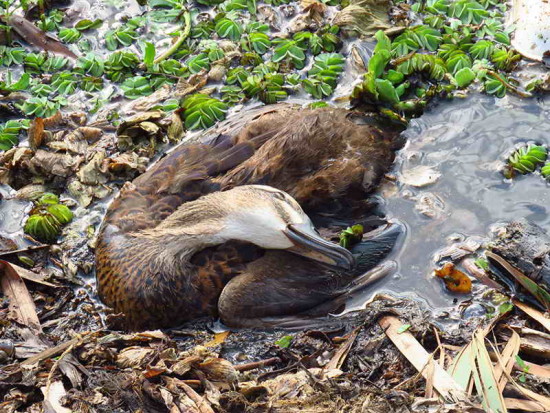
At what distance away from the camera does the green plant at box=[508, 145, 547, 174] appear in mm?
5402

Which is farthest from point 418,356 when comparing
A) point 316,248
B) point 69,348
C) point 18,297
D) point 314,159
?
point 18,297

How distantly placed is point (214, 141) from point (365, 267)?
4.10 feet

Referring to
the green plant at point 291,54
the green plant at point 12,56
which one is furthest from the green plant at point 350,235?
the green plant at point 12,56

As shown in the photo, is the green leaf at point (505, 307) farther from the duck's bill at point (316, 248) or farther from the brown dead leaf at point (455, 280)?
the duck's bill at point (316, 248)

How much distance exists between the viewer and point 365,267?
5.08 metres

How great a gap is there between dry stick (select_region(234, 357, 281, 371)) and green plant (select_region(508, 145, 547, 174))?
214cm

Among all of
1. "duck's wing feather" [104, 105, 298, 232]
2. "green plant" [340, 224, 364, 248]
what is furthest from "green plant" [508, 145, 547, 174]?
"duck's wing feather" [104, 105, 298, 232]

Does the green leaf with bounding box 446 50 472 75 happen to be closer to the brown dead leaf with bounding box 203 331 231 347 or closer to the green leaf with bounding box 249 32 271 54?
the green leaf with bounding box 249 32 271 54

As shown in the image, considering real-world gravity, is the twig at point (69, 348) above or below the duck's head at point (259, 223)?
below

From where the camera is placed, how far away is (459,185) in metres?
5.44

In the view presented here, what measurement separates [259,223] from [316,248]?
35 centimetres

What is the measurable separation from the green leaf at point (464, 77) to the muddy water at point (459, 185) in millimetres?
126

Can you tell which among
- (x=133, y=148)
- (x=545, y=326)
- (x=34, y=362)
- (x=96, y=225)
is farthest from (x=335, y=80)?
(x=34, y=362)

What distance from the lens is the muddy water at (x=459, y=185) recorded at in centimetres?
511
